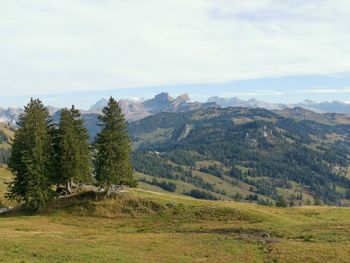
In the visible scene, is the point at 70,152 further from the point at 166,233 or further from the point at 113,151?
→ the point at 166,233

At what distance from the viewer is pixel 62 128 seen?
85.8 metres

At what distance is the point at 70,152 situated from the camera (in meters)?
84.1

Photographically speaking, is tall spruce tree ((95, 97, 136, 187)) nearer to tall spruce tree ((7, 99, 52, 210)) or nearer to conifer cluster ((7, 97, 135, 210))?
conifer cluster ((7, 97, 135, 210))

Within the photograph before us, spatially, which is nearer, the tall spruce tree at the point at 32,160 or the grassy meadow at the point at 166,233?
the grassy meadow at the point at 166,233

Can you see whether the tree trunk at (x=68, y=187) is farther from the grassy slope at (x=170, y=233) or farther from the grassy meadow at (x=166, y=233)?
the grassy slope at (x=170, y=233)

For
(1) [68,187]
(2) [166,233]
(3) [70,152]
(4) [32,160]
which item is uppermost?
(3) [70,152]

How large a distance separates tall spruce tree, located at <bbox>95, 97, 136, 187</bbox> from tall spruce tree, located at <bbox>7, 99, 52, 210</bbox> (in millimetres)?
9556

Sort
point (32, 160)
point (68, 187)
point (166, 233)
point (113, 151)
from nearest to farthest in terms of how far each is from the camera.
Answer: point (166, 233), point (32, 160), point (113, 151), point (68, 187)

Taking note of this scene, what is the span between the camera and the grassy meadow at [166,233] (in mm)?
43625

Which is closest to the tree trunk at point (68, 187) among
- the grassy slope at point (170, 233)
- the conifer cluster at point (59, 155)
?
the conifer cluster at point (59, 155)

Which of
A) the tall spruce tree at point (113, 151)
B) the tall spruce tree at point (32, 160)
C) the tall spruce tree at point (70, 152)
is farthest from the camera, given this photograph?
the tall spruce tree at point (70, 152)

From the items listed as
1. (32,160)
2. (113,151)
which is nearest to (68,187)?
(32,160)

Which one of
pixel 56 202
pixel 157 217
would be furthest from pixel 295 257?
pixel 56 202

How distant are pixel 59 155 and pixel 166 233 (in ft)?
110
